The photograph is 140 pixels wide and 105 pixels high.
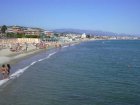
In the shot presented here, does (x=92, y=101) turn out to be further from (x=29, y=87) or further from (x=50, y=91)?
(x=29, y=87)

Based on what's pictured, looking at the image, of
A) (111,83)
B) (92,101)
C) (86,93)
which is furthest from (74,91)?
(111,83)

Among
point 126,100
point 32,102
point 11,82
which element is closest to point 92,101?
point 126,100

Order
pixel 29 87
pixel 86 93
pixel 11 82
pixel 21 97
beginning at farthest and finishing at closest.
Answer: pixel 11 82
pixel 29 87
pixel 86 93
pixel 21 97

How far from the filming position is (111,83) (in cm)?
2427

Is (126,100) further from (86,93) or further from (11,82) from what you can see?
Result: (11,82)

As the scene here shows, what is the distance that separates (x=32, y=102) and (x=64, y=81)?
790cm

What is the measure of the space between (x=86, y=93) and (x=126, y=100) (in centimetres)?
293

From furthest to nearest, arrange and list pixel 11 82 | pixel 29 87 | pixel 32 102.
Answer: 1. pixel 11 82
2. pixel 29 87
3. pixel 32 102

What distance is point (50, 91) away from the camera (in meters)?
20.4

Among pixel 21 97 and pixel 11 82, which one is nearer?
pixel 21 97

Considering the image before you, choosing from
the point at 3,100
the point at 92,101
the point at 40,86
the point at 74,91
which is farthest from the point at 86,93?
the point at 3,100

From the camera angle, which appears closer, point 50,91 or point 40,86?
point 50,91

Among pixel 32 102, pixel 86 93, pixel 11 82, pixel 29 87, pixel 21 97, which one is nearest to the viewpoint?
pixel 32 102

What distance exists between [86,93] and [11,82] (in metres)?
6.86
